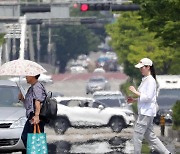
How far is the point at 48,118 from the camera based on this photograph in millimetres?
16062

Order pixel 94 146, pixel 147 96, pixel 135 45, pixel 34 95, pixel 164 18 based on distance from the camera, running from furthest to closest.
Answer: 1. pixel 135 45
2. pixel 164 18
3. pixel 94 146
4. pixel 147 96
5. pixel 34 95

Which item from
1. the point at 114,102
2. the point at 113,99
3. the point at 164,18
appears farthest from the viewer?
the point at 113,99

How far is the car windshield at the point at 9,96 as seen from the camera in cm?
2041

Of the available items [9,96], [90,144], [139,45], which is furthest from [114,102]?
[139,45]

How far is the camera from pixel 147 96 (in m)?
16.7

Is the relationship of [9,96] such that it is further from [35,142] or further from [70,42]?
[70,42]

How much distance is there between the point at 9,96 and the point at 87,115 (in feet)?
42.3

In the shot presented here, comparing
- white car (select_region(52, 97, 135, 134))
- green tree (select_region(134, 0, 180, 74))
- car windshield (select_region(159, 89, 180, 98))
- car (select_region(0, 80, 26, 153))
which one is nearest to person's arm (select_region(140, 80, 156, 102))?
car (select_region(0, 80, 26, 153))

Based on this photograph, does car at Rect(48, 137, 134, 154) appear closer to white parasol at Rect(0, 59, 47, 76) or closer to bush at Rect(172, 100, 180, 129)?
bush at Rect(172, 100, 180, 129)

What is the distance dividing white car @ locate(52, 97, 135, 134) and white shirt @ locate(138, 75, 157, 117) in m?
15.8

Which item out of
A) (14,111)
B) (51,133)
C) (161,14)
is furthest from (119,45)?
(14,111)

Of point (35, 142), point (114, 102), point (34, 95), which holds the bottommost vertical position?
point (114, 102)

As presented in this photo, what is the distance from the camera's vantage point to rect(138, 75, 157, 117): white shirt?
16.7 meters

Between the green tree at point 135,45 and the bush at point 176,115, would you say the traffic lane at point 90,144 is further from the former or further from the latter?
the green tree at point 135,45
